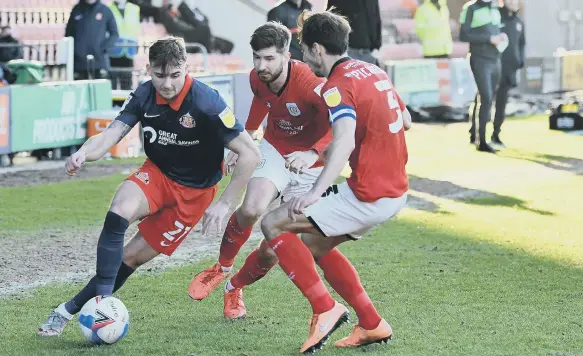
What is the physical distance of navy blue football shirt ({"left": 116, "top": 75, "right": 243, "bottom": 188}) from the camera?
602cm

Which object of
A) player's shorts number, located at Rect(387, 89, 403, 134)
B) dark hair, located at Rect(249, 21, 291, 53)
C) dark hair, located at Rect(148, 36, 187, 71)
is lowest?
player's shorts number, located at Rect(387, 89, 403, 134)

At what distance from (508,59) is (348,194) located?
11.1m

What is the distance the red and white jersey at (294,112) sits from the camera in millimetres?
6621

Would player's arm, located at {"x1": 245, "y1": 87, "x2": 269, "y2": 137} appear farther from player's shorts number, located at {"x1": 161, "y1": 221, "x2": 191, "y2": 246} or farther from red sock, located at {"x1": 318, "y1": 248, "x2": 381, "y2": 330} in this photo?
red sock, located at {"x1": 318, "y1": 248, "x2": 381, "y2": 330}

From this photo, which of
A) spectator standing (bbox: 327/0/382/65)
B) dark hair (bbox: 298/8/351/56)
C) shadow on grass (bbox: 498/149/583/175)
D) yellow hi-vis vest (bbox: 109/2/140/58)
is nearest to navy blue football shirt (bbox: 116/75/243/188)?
dark hair (bbox: 298/8/351/56)

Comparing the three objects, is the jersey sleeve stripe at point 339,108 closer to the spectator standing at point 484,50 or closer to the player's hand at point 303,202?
the player's hand at point 303,202

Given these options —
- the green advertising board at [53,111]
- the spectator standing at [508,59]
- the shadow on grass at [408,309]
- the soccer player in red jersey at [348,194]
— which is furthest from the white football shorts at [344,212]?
the spectator standing at [508,59]

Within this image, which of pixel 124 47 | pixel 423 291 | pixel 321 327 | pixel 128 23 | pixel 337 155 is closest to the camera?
pixel 337 155

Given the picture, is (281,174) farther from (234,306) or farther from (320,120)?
(234,306)

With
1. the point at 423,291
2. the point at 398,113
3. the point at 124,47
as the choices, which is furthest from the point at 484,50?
the point at 398,113

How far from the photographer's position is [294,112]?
22.0 feet

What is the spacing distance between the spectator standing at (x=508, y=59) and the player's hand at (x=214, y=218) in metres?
10.7

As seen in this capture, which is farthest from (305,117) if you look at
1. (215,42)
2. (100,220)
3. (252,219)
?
(215,42)

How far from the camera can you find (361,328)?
5.74 metres
